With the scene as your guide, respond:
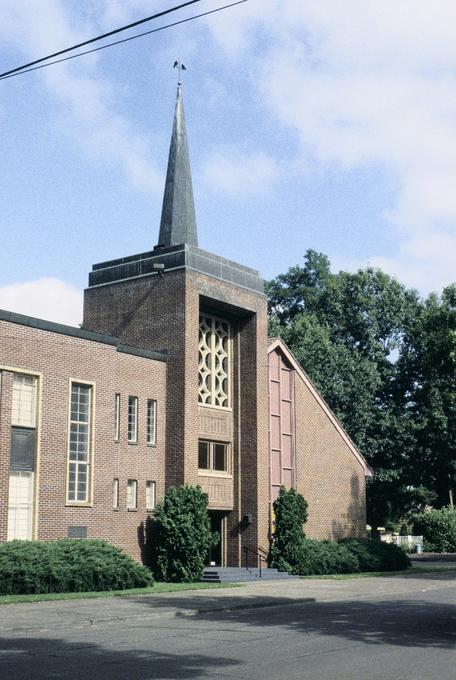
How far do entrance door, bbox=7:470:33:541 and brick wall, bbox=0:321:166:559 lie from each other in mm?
301

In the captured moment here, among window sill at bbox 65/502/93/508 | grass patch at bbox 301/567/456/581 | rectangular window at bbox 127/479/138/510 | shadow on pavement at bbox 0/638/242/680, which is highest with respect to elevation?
rectangular window at bbox 127/479/138/510

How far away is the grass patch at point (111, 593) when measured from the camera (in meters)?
21.1

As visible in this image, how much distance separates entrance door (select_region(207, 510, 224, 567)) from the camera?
114ft

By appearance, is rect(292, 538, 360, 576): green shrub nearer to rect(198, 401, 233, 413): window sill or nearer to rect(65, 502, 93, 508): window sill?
rect(198, 401, 233, 413): window sill

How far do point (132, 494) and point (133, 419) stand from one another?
2.66m

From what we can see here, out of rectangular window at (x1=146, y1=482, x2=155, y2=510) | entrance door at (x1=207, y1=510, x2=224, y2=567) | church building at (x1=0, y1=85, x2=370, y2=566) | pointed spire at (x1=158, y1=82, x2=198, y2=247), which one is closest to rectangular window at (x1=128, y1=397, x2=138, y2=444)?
church building at (x1=0, y1=85, x2=370, y2=566)

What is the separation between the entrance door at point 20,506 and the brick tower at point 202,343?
21.6ft

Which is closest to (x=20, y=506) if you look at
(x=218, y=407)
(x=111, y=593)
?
(x=111, y=593)

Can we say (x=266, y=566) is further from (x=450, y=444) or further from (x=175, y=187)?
(x=450, y=444)

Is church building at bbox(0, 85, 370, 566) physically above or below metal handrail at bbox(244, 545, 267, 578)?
above

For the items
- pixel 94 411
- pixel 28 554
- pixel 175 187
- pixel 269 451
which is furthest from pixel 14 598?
pixel 175 187

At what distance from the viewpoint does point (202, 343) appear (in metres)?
34.4

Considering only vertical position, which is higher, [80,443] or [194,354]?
[194,354]

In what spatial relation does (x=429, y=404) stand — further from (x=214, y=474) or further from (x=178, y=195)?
(x=178, y=195)
